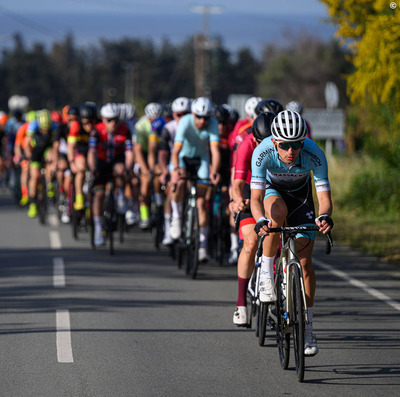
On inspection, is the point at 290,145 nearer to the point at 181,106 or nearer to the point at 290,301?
the point at 290,301

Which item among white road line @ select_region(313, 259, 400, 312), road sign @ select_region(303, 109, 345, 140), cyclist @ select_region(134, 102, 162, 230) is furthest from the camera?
road sign @ select_region(303, 109, 345, 140)

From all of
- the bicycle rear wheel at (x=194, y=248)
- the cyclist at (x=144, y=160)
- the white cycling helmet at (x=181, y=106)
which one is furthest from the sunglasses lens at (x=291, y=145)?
the cyclist at (x=144, y=160)

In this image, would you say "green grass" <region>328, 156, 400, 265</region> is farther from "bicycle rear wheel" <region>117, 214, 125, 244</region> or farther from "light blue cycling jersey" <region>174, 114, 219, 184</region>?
"bicycle rear wheel" <region>117, 214, 125, 244</region>

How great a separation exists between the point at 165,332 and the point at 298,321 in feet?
7.14

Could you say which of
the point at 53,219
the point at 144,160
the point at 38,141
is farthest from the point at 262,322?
the point at 53,219

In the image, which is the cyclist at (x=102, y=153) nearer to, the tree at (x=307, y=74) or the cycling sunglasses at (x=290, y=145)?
the cycling sunglasses at (x=290, y=145)

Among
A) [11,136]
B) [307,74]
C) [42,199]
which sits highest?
[11,136]

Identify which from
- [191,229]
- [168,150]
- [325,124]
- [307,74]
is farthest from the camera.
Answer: [307,74]

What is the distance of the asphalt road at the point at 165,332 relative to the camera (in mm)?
7098

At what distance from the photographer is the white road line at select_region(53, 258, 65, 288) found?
11750mm

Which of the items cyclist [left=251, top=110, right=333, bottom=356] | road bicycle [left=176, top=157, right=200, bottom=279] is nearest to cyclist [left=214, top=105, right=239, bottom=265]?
road bicycle [left=176, top=157, right=200, bottom=279]

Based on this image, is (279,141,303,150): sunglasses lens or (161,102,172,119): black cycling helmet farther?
(161,102,172,119): black cycling helmet

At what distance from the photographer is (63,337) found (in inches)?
344

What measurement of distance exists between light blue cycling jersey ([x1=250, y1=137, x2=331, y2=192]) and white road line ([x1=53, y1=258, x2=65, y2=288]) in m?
4.52
